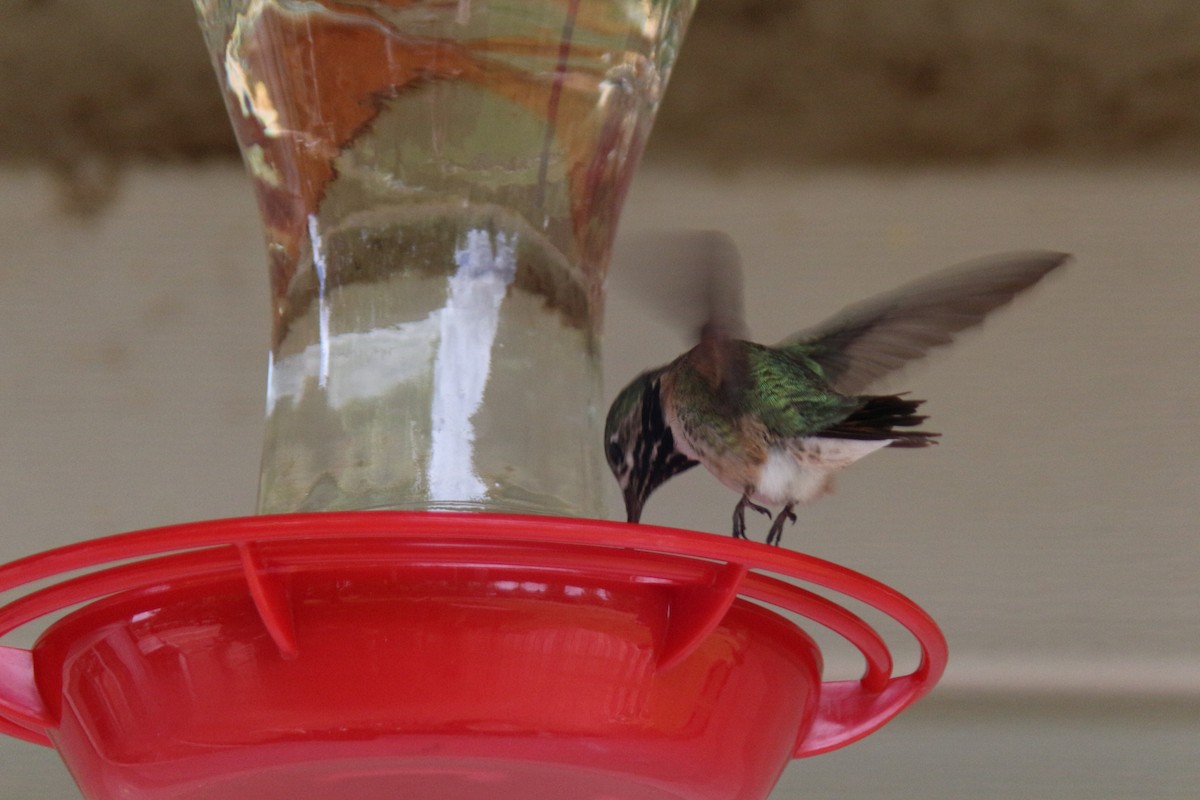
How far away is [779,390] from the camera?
5.30 feet

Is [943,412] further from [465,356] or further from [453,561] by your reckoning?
[453,561]

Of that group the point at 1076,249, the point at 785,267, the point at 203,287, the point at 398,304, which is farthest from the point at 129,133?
the point at 1076,249

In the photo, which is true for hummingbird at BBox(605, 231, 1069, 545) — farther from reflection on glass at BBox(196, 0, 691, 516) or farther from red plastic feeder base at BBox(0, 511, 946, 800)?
red plastic feeder base at BBox(0, 511, 946, 800)

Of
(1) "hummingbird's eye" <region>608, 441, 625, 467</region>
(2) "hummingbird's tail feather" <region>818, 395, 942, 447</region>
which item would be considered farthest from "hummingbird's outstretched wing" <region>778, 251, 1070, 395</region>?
(1) "hummingbird's eye" <region>608, 441, 625, 467</region>

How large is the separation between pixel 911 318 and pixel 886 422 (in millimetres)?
→ 230

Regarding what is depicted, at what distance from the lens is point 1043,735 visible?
1.84m

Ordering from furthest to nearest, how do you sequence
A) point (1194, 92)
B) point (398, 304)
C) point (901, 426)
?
1. point (1194, 92)
2. point (901, 426)
3. point (398, 304)

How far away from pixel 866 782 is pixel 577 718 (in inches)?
46.8

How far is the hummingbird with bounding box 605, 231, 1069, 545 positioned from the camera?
4.57 feet

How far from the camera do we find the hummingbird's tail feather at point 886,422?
137 cm

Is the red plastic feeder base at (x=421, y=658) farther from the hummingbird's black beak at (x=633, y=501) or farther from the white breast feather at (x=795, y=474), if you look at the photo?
the hummingbird's black beak at (x=633, y=501)

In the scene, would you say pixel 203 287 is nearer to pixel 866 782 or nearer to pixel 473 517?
pixel 866 782

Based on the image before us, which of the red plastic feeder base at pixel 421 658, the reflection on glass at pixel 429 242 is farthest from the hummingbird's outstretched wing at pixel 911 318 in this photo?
the red plastic feeder base at pixel 421 658

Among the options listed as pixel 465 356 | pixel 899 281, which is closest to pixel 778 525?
pixel 899 281
